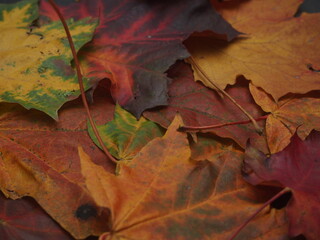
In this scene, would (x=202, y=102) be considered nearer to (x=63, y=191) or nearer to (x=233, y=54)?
(x=233, y=54)

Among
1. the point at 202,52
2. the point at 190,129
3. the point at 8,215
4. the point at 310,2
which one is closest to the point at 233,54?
the point at 202,52

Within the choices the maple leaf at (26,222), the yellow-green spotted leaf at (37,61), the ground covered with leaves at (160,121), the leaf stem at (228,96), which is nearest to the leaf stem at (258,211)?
the ground covered with leaves at (160,121)

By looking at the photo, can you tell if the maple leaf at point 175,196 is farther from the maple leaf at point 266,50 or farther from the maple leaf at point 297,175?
the maple leaf at point 266,50

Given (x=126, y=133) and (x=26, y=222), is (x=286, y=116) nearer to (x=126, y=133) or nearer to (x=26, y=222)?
(x=126, y=133)

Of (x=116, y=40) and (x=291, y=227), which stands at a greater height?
(x=116, y=40)

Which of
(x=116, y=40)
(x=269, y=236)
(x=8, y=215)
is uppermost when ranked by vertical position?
(x=116, y=40)

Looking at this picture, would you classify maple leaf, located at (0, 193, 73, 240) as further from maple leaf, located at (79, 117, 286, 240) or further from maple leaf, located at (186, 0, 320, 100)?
maple leaf, located at (186, 0, 320, 100)
